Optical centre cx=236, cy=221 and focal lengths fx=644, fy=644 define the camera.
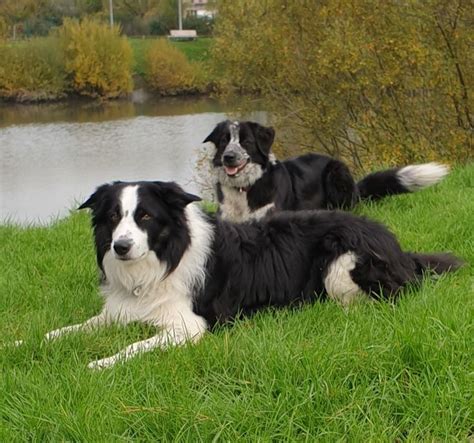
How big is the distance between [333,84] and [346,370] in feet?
41.6

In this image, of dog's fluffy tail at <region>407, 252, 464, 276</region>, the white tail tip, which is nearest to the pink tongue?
the white tail tip

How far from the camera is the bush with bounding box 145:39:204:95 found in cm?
4450

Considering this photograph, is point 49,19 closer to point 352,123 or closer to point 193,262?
point 352,123

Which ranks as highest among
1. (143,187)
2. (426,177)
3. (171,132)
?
(143,187)

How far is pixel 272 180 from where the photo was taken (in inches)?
293

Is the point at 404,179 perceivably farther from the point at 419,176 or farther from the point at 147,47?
the point at 147,47

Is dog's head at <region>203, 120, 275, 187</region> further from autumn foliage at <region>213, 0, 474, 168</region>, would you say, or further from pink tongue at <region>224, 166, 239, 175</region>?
autumn foliage at <region>213, 0, 474, 168</region>

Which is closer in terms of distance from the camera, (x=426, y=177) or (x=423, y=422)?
(x=423, y=422)

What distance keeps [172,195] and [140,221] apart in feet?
0.95

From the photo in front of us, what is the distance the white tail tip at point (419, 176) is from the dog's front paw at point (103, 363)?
197 inches

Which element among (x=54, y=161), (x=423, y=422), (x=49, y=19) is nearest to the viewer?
(x=423, y=422)

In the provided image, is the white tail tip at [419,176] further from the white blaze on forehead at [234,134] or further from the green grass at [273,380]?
the green grass at [273,380]

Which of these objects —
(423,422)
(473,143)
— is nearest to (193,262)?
(423,422)

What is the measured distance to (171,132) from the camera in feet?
87.4
